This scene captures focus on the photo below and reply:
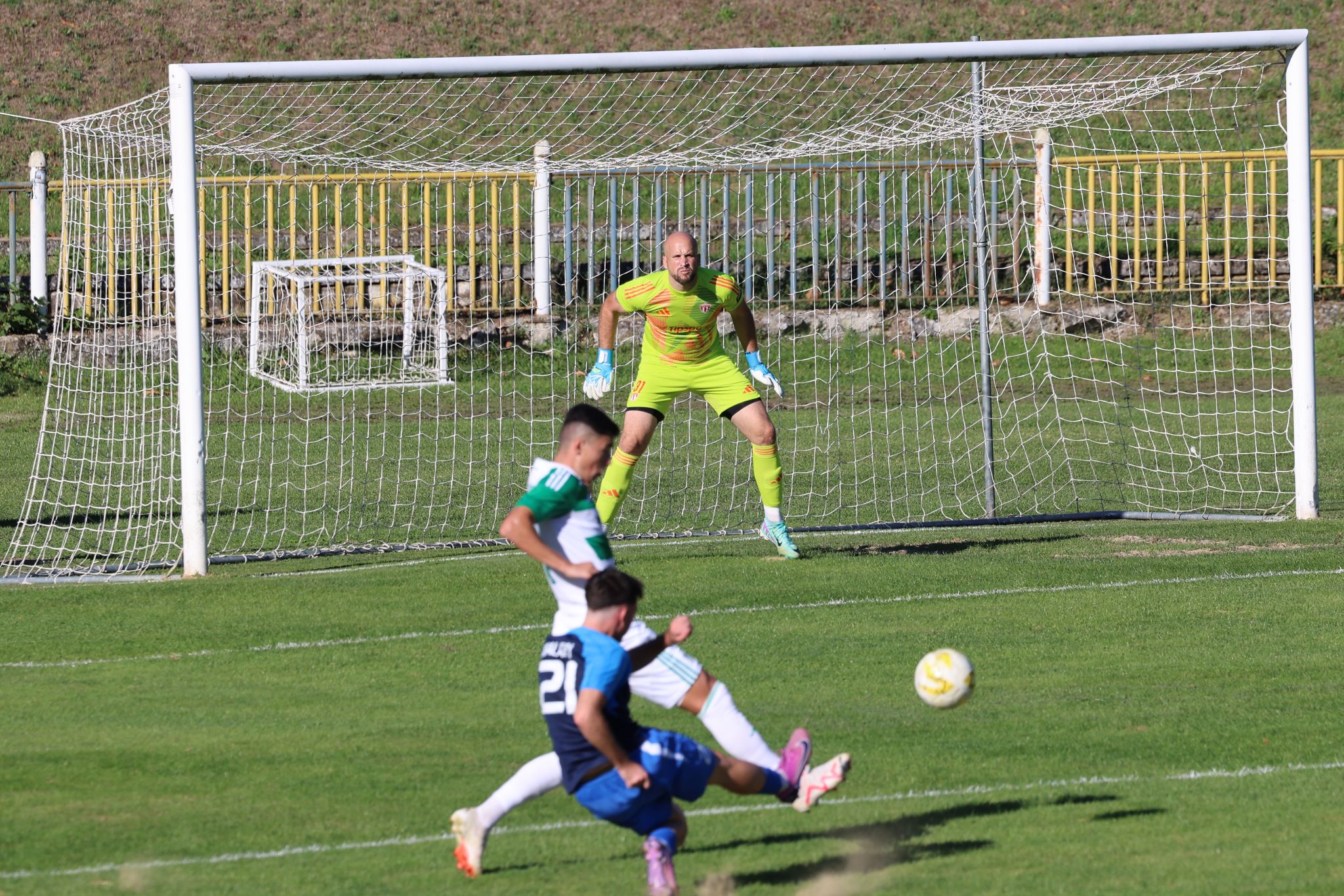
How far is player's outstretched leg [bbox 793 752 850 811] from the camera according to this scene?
6.02 meters

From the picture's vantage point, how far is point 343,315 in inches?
852

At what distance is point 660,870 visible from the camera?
217 inches

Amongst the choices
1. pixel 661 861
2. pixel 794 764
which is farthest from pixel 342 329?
pixel 661 861

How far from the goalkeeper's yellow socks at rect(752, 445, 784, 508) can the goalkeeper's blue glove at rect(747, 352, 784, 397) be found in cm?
39

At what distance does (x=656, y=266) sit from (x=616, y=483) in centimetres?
1107

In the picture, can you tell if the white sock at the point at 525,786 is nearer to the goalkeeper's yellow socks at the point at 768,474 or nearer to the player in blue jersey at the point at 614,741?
the player in blue jersey at the point at 614,741

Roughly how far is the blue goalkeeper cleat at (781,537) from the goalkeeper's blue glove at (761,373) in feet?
2.89

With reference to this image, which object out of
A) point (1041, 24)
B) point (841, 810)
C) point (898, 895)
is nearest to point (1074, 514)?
point (841, 810)

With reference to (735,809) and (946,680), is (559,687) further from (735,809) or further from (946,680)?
(946,680)

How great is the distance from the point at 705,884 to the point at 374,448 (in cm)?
1263

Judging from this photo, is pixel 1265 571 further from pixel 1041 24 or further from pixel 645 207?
pixel 1041 24

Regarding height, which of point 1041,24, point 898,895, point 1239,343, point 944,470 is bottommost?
point 898,895

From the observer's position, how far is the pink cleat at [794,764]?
20.3 feet

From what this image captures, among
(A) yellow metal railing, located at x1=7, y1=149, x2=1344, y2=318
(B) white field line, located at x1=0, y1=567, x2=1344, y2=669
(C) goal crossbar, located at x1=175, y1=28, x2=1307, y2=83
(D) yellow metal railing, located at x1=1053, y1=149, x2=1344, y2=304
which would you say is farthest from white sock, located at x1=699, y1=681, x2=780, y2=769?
(D) yellow metal railing, located at x1=1053, y1=149, x2=1344, y2=304
